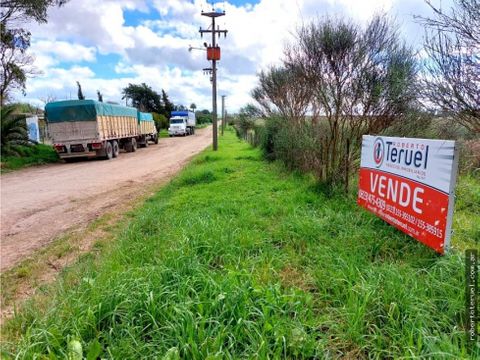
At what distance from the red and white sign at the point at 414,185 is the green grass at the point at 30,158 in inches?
578

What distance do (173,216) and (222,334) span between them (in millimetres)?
3594

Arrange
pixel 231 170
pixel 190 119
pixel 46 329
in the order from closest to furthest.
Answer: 1. pixel 46 329
2. pixel 231 170
3. pixel 190 119

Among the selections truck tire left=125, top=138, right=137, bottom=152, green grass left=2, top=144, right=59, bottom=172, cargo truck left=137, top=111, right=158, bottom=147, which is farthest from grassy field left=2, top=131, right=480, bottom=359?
cargo truck left=137, top=111, right=158, bottom=147

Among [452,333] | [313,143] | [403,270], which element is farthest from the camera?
[313,143]

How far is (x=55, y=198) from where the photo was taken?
823 centimetres

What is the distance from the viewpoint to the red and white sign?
3.18 m

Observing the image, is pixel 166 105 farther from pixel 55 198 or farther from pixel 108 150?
pixel 55 198

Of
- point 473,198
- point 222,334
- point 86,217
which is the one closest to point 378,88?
point 473,198

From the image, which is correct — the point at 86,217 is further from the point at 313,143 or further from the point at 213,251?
the point at 313,143

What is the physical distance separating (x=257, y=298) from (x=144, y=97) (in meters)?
64.1

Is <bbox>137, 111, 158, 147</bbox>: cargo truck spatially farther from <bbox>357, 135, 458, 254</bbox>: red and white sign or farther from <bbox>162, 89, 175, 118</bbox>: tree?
<bbox>162, 89, 175, 118</bbox>: tree

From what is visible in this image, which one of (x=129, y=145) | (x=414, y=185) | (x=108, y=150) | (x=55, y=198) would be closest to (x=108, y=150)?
(x=108, y=150)

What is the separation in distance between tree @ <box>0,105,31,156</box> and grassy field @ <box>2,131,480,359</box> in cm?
1448

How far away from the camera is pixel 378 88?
6238 millimetres
